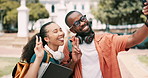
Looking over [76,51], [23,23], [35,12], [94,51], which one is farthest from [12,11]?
[76,51]

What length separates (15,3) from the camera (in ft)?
146

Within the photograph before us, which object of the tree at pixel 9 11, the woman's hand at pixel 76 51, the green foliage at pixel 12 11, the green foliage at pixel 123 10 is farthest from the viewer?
the green foliage at pixel 12 11

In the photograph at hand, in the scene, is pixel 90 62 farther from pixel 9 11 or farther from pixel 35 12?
pixel 35 12

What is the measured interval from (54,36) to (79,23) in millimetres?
278

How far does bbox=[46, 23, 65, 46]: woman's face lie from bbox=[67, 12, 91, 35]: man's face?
0.18m

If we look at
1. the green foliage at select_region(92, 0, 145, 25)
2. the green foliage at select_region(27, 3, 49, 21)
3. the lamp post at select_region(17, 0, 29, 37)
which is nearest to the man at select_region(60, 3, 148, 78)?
the lamp post at select_region(17, 0, 29, 37)

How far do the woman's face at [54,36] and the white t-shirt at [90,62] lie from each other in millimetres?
244

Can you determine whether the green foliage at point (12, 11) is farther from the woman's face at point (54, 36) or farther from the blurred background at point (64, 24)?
the woman's face at point (54, 36)

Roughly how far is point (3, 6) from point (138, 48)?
31.2m

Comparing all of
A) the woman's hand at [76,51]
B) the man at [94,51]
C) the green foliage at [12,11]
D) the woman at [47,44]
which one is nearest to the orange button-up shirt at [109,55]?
the man at [94,51]

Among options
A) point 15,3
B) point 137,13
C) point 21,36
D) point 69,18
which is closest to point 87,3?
point 15,3

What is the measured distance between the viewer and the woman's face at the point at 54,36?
225 centimetres

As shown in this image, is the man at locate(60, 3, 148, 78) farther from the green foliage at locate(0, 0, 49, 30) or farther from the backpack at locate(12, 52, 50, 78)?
the green foliage at locate(0, 0, 49, 30)

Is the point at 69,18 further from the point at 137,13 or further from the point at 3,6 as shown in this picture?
the point at 3,6
